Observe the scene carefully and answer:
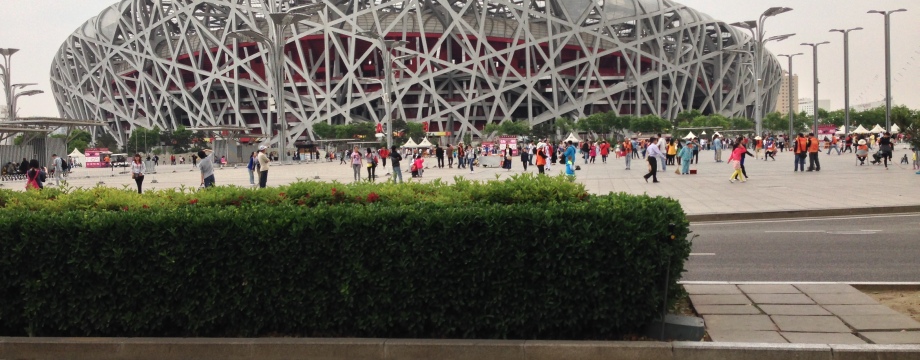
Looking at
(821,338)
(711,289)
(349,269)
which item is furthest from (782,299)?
(349,269)

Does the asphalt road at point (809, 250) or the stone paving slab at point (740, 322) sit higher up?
the stone paving slab at point (740, 322)

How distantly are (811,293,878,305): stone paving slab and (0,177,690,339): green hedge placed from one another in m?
1.74

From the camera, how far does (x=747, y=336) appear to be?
5.62 meters

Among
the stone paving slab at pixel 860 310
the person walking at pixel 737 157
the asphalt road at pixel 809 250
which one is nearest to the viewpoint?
the stone paving slab at pixel 860 310

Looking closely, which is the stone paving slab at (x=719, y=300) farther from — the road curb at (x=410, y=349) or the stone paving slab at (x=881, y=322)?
the road curb at (x=410, y=349)

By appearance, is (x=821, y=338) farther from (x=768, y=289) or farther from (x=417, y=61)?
(x=417, y=61)

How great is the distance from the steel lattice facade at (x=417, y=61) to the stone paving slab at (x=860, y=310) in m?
82.2

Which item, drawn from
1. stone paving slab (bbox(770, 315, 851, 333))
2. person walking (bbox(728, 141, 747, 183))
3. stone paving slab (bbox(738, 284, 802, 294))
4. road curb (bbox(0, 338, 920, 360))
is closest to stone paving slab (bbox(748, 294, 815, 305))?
stone paving slab (bbox(738, 284, 802, 294))

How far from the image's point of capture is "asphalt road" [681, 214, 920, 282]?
28.8 ft

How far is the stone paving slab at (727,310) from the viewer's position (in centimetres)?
630

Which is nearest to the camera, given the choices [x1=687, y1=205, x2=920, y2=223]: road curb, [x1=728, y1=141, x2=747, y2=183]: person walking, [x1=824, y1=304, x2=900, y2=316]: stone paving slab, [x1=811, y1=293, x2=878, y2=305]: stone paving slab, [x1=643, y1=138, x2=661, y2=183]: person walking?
[x1=824, y1=304, x2=900, y2=316]: stone paving slab

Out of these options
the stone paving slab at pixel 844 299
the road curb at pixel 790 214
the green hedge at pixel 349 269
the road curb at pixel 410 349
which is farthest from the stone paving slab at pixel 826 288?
the road curb at pixel 790 214

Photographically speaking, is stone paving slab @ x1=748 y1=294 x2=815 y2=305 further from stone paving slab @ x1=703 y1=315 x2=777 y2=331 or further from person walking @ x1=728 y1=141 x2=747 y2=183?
person walking @ x1=728 y1=141 x2=747 y2=183

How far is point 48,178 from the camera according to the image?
4138cm
